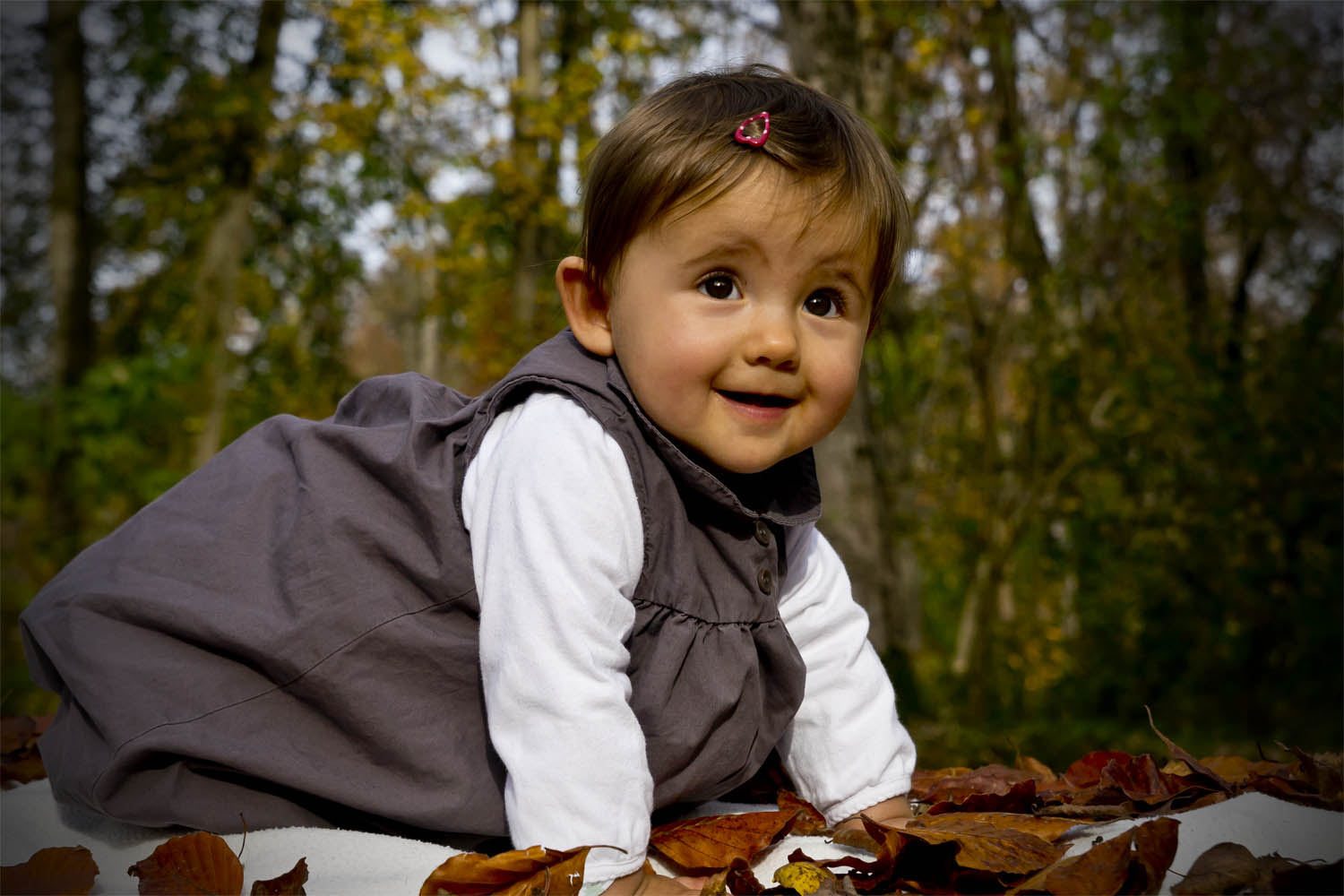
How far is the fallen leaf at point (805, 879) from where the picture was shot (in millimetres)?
1469

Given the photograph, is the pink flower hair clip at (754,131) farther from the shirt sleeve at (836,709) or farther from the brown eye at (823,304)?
the shirt sleeve at (836,709)

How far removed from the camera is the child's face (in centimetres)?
166

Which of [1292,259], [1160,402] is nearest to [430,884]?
[1160,402]

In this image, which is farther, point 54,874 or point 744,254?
point 744,254

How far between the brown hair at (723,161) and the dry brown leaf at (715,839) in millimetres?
873

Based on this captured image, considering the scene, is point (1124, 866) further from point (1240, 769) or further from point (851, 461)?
point (851, 461)

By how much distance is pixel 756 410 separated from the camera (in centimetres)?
172

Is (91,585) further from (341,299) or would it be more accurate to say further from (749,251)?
(341,299)

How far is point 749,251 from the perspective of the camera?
166 cm

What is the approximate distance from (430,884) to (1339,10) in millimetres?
9962

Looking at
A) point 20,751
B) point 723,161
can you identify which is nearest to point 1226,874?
point 723,161

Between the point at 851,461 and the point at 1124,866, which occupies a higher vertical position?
the point at 851,461

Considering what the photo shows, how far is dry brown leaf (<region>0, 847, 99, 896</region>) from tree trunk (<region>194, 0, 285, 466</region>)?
7387mm

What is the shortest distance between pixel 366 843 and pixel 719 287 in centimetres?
100
